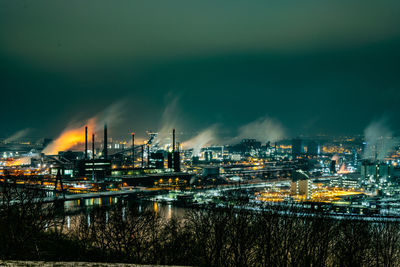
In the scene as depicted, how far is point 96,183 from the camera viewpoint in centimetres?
1739

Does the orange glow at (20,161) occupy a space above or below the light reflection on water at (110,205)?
above

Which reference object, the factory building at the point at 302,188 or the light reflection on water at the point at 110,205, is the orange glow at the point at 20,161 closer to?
the light reflection on water at the point at 110,205

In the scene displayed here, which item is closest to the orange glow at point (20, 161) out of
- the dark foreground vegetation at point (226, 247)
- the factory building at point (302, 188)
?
the factory building at point (302, 188)

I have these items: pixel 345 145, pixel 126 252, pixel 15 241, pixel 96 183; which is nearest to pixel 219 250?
pixel 126 252

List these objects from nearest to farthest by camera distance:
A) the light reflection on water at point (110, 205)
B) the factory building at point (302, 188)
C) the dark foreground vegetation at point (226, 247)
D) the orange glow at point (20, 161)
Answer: the dark foreground vegetation at point (226, 247) < the light reflection on water at point (110, 205) < the factory building at point (302, 188) < the orange glow at point (20, 161)

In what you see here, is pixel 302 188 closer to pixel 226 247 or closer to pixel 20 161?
pixel 226 247

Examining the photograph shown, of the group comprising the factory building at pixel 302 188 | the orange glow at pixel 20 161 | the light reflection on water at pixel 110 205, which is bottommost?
the light reflection on water at pixel 110 205

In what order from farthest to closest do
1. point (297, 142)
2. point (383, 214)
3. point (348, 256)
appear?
point (297, 142)
point (383, 214)
point (348, 256)

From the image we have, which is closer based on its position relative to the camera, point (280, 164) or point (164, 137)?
point (280, 164)

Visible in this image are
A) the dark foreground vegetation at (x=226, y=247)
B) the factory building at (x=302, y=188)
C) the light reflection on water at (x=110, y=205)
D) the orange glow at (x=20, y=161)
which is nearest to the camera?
the dark foreground vegetation at (x=226, y=247)

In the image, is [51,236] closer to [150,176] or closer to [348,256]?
[348,256]

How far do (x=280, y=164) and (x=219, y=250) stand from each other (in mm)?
26735

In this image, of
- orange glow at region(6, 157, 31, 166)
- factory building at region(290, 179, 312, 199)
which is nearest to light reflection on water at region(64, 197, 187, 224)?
factory building at region(290, 179, 312, 199)

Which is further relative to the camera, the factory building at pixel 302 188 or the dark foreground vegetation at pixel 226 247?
the factory building at pixel 302 188
